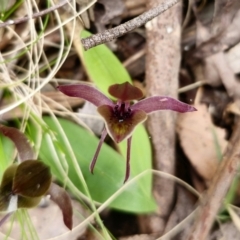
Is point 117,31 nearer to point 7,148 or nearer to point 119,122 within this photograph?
point 119,122

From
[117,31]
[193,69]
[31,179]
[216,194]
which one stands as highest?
[117,31]

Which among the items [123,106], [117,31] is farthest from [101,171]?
[117,31]

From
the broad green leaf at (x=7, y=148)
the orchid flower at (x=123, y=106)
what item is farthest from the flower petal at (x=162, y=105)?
the broad green leaf at (x=7, y=148)

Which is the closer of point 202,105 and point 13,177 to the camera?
point 13,177

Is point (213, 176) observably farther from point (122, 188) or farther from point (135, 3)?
point (135, 3)

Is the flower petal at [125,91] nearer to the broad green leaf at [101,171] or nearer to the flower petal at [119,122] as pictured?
the flower petal at [119,122]

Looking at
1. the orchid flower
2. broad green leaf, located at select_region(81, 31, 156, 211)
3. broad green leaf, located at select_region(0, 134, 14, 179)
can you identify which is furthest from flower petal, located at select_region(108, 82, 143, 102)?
broad green leaf, located at select_region(0, 134, 14, 179)

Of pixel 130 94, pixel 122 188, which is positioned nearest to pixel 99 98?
pixel 130 94
